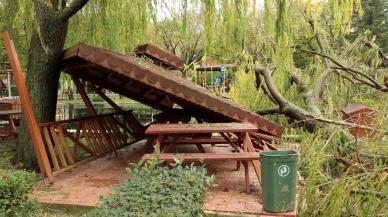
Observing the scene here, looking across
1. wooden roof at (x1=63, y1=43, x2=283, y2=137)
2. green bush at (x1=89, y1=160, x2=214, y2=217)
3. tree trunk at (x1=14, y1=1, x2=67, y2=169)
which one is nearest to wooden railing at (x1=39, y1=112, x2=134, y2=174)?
tree trunk at (x1=14, y1=1, x2=67, y2=169)

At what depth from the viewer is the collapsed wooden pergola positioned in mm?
7055

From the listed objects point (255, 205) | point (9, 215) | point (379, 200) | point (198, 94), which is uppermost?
point (198, 94)

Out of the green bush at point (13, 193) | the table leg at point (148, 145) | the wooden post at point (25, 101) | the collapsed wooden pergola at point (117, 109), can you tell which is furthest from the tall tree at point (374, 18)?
the green bush at point (13, 193)

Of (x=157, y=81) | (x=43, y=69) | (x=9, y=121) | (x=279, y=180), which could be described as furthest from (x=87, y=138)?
(x=279, y=180)

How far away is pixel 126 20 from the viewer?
877 cm

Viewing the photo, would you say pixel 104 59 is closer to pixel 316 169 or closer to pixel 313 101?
pixel 316 169

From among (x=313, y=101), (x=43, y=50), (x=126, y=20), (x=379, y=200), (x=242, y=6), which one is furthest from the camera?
(x=313, y=101)

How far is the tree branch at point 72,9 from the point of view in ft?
24.2

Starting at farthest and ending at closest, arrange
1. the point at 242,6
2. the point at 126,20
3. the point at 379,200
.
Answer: the point at 126,20
the point at 242,6
the point at 379,200

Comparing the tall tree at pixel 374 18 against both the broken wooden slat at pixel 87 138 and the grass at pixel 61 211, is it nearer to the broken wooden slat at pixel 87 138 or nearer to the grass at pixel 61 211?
the broken wooden slat at pixel 87 138

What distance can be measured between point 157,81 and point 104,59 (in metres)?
0.95

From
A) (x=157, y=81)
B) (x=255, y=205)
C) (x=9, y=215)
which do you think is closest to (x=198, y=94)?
(x=157, y=81)

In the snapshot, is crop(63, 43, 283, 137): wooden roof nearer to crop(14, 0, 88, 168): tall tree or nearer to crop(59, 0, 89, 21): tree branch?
→ crop(14, 0, 88, 168): tall tree

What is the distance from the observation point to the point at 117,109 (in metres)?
11.0
